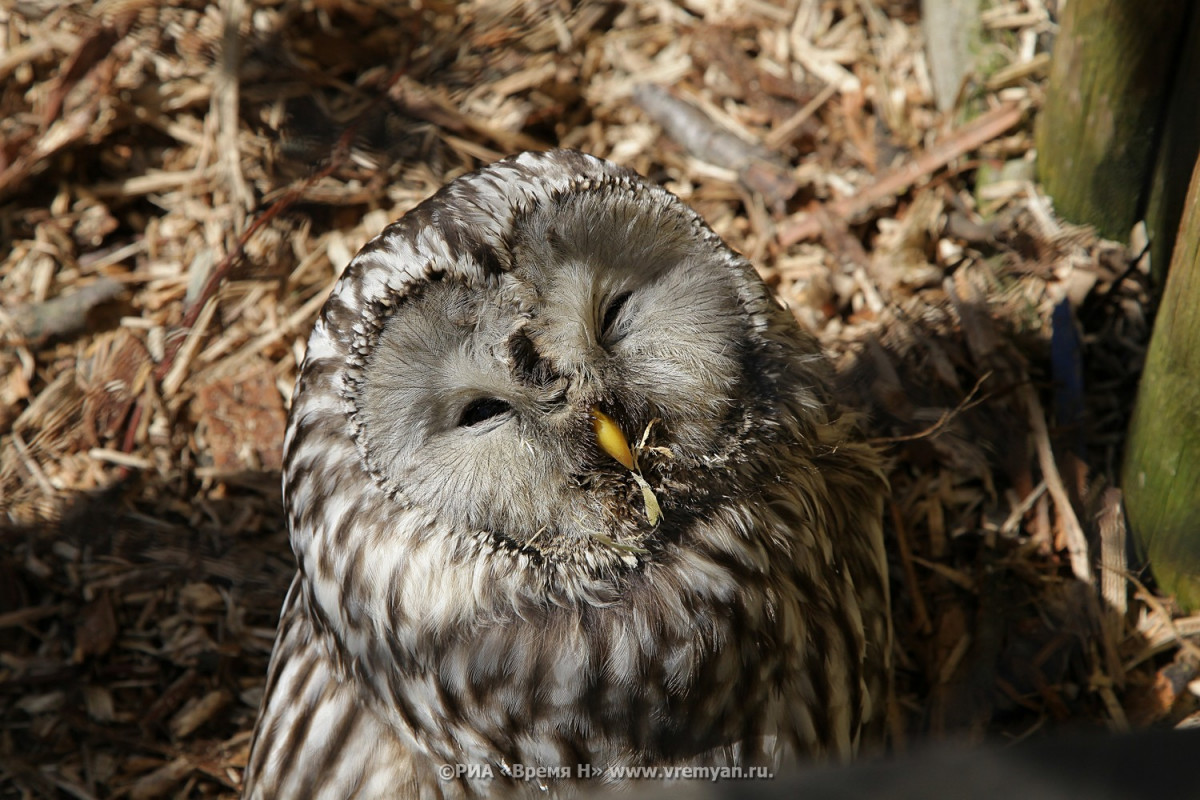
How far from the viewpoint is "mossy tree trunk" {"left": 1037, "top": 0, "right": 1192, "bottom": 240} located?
2.07 metres

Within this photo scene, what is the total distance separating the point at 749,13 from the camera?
3.07 meters

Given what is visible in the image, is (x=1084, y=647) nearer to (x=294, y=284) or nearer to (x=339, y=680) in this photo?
(x=339, y=680)

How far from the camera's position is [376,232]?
2.87m

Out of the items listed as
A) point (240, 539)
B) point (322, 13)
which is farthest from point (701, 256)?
point (322, 13)

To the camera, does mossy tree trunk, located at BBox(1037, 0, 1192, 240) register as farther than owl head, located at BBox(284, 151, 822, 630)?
Yes

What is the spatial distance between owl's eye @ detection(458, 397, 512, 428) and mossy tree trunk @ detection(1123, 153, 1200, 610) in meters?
1.25

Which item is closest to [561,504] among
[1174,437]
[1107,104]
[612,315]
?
[612,315]

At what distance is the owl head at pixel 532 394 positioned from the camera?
4.61 ft

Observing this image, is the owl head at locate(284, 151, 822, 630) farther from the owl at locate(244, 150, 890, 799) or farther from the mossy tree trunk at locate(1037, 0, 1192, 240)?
the mossy tree trunk at locate(1037, 0, 1192, 240)

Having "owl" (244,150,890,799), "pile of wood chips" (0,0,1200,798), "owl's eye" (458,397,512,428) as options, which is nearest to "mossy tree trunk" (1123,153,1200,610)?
"pile of wood chips" (0,0,1200,798)

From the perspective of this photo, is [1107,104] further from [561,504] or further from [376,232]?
[376,232]

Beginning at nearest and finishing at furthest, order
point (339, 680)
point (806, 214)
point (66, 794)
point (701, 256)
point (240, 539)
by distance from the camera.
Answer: point (701, 256) → point (339, 680) → point (66, 794) → point (240, 539) → point (806, 214)

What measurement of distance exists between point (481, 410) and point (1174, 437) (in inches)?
A: 54.4

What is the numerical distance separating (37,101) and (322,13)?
92 cm
